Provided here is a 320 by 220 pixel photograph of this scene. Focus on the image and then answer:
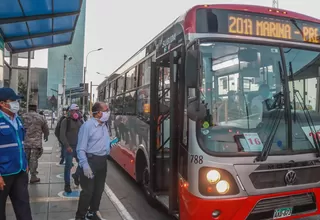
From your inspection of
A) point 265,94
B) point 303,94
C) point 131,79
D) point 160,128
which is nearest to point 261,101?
point 265,94

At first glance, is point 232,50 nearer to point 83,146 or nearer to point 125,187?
point 83,146

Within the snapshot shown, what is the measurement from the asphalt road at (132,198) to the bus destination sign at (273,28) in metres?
3.28

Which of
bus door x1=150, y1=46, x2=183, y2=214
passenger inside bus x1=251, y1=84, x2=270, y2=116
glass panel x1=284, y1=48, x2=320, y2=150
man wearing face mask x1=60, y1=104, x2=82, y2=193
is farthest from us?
man wearing face mask x1=60, y1=104, x2=82, y2=193

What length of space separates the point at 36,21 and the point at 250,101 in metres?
8.38

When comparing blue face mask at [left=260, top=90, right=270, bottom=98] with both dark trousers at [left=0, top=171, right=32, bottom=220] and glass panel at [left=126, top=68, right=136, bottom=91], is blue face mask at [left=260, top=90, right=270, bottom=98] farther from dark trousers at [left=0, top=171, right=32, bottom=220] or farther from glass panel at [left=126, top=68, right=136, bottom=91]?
glass panel at [left=126, top=68, right=136, bottom=91]

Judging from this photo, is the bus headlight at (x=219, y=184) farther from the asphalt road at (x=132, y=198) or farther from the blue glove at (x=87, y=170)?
the asphalt road at (x=132, y=198)

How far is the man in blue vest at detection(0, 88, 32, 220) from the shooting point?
12.6 ft

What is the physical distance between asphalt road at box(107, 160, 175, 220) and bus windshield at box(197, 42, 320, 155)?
2267 millimetres

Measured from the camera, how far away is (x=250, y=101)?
4.06 meters

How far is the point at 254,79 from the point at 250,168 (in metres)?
1.15

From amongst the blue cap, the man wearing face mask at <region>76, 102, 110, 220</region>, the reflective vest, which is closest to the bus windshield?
the man wearing face mask at <region>76, 102, 110, 220</region>

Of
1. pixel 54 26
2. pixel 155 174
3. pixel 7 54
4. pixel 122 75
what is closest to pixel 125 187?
pixel 155 174

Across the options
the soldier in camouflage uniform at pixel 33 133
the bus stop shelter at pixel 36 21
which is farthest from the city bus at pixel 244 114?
the bus stop shelter at pixel 36 21

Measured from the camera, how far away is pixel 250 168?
12.5 feet
